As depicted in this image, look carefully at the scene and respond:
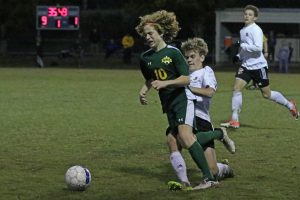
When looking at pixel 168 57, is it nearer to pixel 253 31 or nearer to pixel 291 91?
pixel 253 31

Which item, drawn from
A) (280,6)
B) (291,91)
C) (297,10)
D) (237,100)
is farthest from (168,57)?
(280,6)

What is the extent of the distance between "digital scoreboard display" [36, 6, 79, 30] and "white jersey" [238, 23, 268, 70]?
3331 cm

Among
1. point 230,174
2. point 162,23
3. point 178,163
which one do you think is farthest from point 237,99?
point 162,23

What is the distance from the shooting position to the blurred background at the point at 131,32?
51.3 m

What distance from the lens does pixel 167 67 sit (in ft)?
25.8

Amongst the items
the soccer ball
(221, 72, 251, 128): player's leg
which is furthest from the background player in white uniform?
(221, 72, 251, 128): player's leg

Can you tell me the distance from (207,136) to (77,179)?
A: 5.24ft

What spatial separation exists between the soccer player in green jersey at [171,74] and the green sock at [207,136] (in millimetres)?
492

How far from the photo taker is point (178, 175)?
806cm

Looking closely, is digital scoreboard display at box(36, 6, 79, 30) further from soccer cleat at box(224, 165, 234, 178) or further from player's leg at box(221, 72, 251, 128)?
soccer cleat at box(224, 165, 234, 178)

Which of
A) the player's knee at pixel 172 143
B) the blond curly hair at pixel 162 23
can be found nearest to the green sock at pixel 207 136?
the player's knee at pixel 172 143

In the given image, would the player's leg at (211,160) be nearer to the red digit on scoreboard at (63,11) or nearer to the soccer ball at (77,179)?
the soccer ball at (77,179)

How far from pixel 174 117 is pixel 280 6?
50.8 meters

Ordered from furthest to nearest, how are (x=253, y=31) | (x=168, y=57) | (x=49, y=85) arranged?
(x=49, y=85) < (x=253, y=31) < (x=168, y=57)
